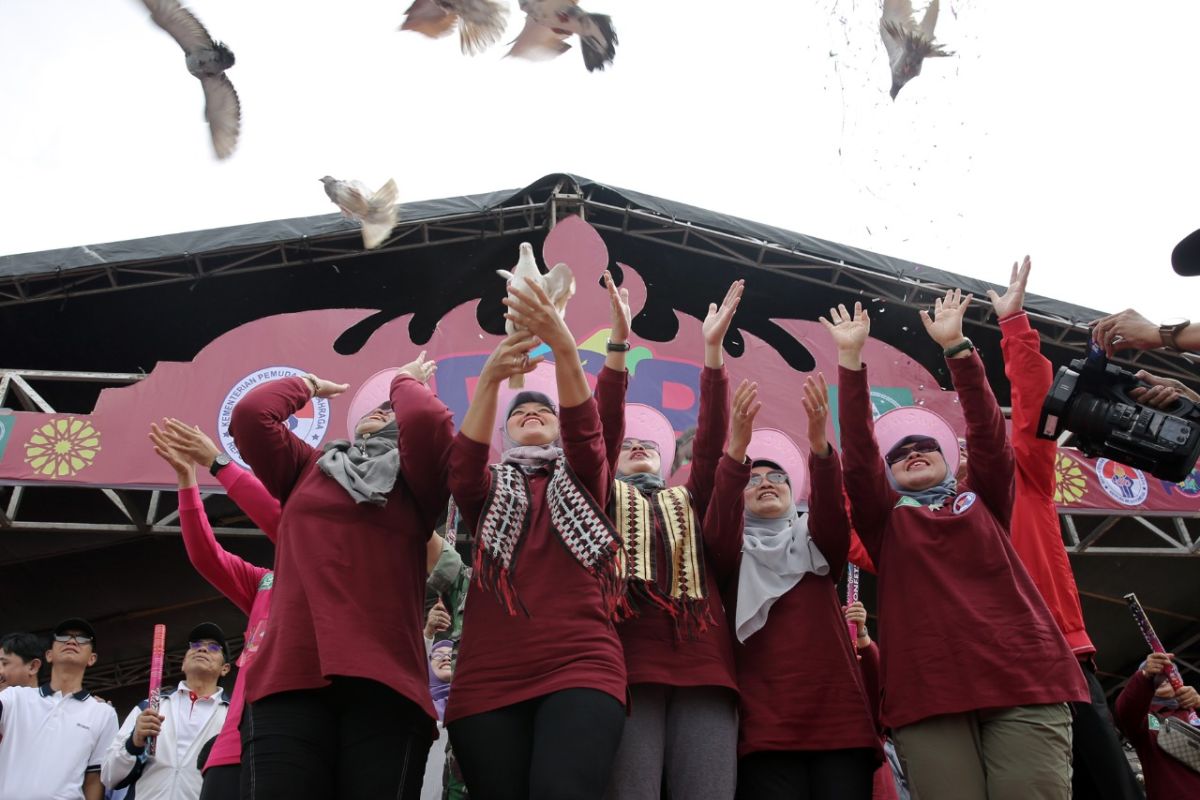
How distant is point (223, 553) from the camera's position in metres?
2.99

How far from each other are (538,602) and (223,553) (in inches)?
51.7

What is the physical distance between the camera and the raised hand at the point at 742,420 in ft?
8.15

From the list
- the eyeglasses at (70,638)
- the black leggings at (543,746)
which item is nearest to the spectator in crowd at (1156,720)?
the black leggings at (543,746)

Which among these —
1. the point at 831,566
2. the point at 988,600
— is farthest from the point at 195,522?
the point at 988,600

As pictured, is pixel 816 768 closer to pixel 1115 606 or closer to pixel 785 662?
pixel 785 662

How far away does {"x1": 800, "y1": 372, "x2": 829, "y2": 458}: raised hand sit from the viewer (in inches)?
99.1

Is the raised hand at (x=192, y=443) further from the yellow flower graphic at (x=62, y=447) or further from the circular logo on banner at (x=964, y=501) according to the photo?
the yellow flower graphic at (x=62, y=447)

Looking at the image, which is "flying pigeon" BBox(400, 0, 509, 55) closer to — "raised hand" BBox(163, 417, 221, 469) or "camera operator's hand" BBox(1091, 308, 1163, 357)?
"raised hand" BBox(163, 417, 221, 469)

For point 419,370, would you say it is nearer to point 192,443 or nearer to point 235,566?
point 192,443

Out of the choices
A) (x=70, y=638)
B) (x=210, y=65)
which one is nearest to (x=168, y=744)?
(x=70, y=638)

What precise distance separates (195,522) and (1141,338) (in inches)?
102

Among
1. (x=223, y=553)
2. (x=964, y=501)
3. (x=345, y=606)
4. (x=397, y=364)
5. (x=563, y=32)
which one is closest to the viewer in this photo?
(x=345, y=606)

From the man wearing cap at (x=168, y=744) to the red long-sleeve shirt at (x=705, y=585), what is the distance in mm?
1975

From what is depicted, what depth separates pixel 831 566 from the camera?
2.61m
